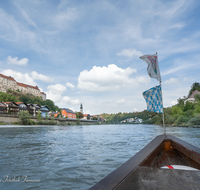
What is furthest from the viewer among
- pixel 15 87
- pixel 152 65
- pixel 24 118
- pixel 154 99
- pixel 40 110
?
pixel 15 87

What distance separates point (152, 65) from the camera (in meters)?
5.25

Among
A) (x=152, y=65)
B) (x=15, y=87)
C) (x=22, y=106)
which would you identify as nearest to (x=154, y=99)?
(x=152, y=65)

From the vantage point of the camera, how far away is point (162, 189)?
4.66ft

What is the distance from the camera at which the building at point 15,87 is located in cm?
9400

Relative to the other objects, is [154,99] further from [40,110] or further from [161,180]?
[40,110]

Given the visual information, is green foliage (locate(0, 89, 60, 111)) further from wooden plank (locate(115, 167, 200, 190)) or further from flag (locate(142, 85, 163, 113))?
wooden plank (locate(115, 167, 200, 190))

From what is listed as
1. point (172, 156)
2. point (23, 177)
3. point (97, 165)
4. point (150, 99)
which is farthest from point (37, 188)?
point (150, 99)

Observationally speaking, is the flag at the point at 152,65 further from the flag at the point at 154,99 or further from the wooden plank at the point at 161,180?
the wooden plank at the point at 161,180

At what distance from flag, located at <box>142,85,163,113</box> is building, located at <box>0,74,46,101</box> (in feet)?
347

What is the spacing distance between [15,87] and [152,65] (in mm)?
114392

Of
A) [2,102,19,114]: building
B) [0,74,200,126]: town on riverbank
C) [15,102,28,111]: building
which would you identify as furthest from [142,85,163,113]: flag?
[15,102,28,111]: building

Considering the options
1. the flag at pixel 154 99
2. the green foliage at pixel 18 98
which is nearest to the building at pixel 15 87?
the green foliage at pixel 18 98

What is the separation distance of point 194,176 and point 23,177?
473cm

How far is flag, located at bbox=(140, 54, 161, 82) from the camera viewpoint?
5.23m
